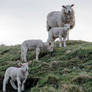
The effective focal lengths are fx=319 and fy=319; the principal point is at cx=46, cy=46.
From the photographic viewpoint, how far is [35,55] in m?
18.5

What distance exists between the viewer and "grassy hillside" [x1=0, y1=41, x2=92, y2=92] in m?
12.5

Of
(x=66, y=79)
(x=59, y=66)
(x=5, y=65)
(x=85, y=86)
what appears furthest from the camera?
(x=5, y=65)

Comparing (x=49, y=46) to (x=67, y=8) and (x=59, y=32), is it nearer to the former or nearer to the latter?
(x=59, y=32)

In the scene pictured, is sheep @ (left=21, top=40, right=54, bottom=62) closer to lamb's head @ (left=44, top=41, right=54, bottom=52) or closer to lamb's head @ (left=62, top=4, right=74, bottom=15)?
lamb's head @ (left=44, top=41, right=54, bottom=52)

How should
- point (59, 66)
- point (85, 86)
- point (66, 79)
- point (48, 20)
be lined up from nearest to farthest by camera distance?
point (85, 86) < point (66, 79) < point (59, 66) < point (48, 20)

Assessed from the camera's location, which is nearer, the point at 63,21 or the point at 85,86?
the point at 85,86

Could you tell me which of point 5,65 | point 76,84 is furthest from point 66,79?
point 5,65

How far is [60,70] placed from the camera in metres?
15.1

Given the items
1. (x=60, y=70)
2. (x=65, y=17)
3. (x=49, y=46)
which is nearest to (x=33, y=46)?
(x=49, y=46)

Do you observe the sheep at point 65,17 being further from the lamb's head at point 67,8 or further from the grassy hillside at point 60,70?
the grassy hillside at point 60,70

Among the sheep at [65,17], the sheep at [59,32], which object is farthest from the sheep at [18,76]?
the sheep at [65,17]

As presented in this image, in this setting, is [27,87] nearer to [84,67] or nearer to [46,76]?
[46,76]

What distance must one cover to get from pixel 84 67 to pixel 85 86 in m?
2.65

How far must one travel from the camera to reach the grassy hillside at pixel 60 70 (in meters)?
12.5
